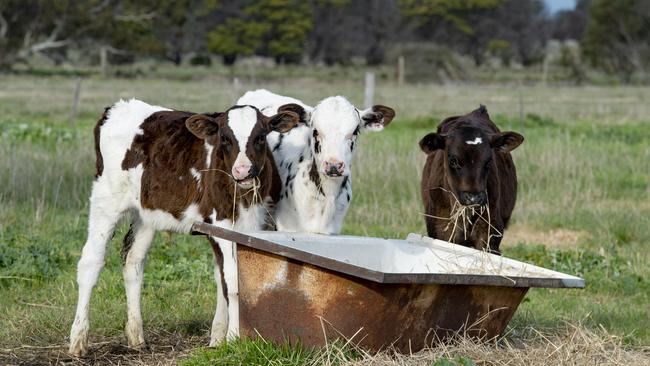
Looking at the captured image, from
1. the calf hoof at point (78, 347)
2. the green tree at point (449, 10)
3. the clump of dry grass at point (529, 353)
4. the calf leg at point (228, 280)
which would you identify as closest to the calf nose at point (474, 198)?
the clump of dry grass at point (529, 353)

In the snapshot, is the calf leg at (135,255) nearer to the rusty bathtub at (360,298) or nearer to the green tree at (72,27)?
the rusty bathtub at (360,298)

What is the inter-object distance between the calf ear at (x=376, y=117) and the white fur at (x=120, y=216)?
1.34 metres

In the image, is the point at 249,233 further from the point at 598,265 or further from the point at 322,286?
the point at 598,265

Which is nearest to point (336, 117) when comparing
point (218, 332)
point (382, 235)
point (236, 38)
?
point (218, 332)

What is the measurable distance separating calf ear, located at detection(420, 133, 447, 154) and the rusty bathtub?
207 cm

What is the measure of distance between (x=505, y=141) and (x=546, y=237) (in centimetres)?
491

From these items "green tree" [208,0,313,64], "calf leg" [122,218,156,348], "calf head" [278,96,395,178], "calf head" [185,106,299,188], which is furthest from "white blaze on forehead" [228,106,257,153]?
"green tree" [208,0,313,64]

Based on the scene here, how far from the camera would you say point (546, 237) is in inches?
530

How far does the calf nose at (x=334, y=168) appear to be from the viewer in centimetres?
772

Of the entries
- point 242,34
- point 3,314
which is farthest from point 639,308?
point 242,34

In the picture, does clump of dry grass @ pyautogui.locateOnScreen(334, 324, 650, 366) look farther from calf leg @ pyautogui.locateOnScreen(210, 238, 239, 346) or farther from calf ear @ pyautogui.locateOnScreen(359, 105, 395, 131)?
calf ear @ pyautogui.locateOnScreen(359, 105, 395, 131)

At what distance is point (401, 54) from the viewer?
71125 millimetres

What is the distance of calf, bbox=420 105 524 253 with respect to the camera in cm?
837

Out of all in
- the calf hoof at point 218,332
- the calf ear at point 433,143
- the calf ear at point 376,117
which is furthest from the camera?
the calf ear at point 433,143
